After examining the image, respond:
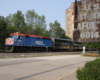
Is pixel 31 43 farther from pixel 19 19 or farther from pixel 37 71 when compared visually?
pixel 19 19

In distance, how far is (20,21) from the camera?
7444cm

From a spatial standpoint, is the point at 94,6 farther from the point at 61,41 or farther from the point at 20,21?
the point at 20,21

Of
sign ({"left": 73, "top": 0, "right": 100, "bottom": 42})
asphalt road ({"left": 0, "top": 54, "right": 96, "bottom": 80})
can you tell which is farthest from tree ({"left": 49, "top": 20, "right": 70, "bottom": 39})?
sign ({"left": 73, "top": 0, "right": 100, "bottom": 42})

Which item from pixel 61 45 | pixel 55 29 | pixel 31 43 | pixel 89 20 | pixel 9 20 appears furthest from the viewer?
pixel 55 29

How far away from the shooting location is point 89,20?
5133 millimetres

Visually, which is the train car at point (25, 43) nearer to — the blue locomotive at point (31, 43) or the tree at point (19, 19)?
the blue locomotive at point (31, 43)

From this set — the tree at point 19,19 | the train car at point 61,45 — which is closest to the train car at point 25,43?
the train car at point 61,45

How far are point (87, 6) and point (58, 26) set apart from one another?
90102 mm

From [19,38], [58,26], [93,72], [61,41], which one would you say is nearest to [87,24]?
[93,72]

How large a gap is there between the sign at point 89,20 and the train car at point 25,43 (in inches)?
1118

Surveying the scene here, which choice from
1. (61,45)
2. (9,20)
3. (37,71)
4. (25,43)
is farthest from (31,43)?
(9,20)

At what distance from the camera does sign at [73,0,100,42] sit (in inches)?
201

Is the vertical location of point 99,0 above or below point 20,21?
below

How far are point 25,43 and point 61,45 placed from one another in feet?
51.5
